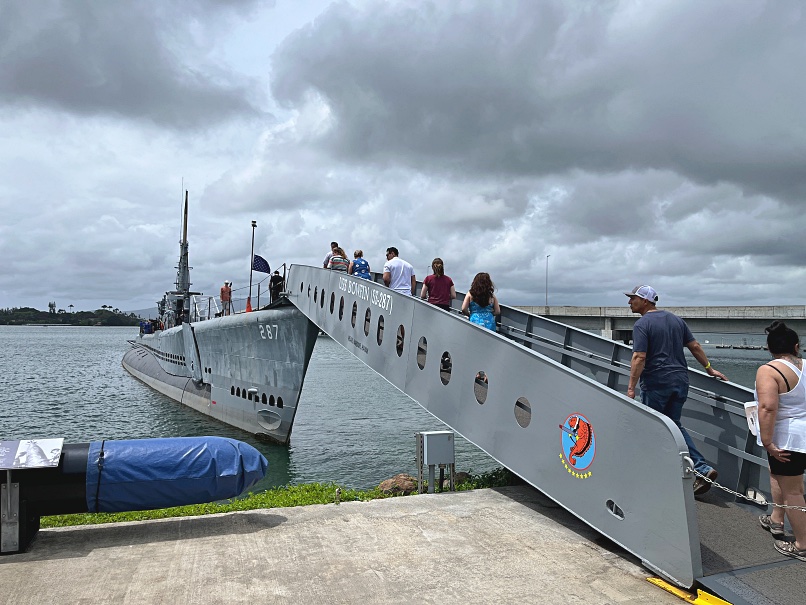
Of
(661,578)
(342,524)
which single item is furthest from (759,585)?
(342,524)

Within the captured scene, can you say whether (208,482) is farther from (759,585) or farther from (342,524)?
(759,585)

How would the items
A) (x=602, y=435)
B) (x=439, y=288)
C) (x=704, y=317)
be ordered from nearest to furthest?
(x=602, y=435), (x=439, y=288), (x=704, y=317)

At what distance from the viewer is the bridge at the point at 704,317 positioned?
42.8m

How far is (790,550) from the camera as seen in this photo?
498 centimetres

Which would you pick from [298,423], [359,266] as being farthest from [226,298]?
[359,266]

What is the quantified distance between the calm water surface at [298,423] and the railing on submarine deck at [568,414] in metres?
5.83

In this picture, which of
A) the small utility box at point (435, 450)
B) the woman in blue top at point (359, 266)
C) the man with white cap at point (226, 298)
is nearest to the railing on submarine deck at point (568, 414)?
the small utility box at point (435, 450)

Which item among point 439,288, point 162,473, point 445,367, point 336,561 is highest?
point 439,288

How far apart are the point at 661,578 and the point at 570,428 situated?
4.80ft

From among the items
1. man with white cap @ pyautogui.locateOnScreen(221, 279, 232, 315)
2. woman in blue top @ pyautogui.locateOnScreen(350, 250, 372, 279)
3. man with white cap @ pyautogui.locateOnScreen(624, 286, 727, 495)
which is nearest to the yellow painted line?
man with white cap @ pyautogui.locateOnScreen(624, 286, 727, 495)

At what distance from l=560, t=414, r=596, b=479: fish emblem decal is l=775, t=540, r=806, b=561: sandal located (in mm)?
1550

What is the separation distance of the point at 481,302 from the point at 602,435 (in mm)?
3462

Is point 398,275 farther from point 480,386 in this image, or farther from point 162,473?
point 162,473

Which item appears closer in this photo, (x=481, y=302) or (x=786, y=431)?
(x=786, y=431)
